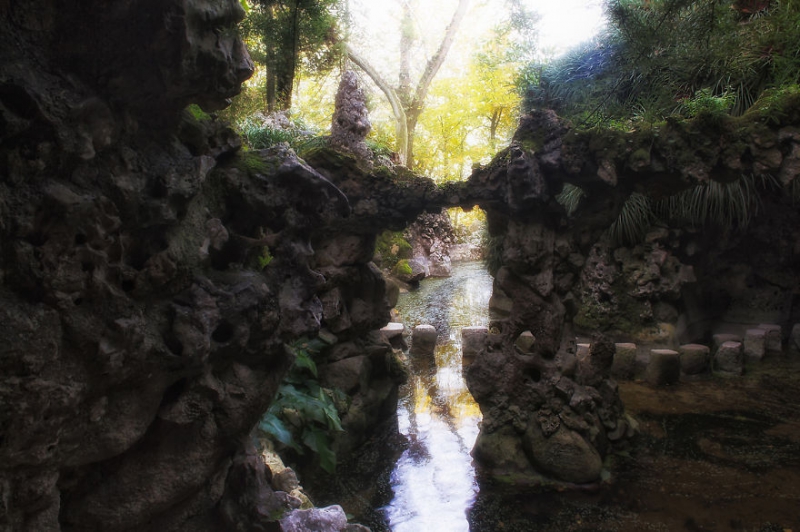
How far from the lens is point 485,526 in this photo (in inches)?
165

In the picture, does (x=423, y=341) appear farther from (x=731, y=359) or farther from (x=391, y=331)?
(x=731, y=359)

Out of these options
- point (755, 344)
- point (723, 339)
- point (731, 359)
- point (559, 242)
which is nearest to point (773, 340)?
point (755, 344)

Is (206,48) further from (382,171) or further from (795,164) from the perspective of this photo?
(795,164)

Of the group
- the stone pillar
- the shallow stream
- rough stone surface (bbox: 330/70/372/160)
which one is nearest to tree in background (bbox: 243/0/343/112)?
rough stone surface (bbox: 330/70/372/160)

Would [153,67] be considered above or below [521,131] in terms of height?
below

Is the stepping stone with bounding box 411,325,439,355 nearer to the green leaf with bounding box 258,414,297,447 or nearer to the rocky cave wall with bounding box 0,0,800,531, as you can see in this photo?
the green leaf with bounding box 258,414,297,447

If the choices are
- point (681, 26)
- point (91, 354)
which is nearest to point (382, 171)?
point (681, 26)

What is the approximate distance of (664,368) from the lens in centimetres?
696

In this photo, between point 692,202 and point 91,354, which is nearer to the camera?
point 91,354

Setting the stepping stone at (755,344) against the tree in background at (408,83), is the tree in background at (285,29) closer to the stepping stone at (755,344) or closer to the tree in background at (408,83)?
the stepping stone at (755,344)

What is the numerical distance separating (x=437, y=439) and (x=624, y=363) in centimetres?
298

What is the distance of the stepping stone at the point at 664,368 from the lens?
6945mm

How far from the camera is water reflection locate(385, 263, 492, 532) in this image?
4410 millimetres

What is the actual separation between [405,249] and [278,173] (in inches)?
439
